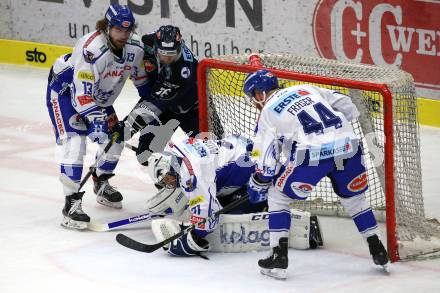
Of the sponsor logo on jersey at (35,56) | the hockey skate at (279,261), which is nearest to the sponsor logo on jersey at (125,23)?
the hockey skate at (279,261)

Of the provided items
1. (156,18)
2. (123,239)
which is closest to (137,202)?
(123,239)

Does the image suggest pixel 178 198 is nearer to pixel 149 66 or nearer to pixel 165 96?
pixel 165 96

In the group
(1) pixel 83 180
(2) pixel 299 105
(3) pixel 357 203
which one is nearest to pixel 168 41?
(1) pixel 83 180

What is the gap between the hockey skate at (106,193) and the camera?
6.84 metres

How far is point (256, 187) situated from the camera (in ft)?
17.6

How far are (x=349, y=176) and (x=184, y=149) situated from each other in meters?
0.89

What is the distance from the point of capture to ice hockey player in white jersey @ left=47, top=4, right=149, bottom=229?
6.20m

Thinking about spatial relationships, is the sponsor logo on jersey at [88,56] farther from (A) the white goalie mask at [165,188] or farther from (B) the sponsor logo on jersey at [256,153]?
(B) the sponsor logo on jersey at [256,153]

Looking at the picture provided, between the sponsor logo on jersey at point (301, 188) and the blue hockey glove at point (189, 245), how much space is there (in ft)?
2.22

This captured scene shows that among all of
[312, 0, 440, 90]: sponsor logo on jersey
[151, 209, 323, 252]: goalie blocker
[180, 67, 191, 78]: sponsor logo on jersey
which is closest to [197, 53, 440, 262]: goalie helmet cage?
[180, 67, 191, 78]: sponsor logo on jersey

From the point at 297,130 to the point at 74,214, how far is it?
167cm

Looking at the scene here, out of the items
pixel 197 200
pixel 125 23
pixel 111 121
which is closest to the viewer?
pixel 197 200

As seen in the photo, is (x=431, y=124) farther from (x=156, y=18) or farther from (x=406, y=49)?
(x=156, y=18)

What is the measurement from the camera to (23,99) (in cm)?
971
